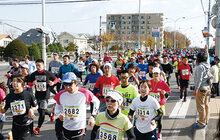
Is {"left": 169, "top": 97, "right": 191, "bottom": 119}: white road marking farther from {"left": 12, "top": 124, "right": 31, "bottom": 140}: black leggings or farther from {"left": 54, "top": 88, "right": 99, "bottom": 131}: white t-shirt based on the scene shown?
{"left": 12, "top": 124, "right": 31, "bottom": 140}: black leggings

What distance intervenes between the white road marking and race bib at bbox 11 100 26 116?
5.09 m

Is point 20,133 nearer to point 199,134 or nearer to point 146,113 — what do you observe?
point 146,113

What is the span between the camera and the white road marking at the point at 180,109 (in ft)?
26.6

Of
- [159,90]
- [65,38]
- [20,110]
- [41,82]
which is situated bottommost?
[20,110]

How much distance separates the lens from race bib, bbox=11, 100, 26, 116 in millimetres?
4512

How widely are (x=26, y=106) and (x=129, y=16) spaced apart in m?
124

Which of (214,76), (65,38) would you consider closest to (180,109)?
(214,76)

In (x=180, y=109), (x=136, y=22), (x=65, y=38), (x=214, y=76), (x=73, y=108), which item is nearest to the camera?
(x=73, y=108)

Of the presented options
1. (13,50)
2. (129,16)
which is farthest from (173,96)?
(129,16)

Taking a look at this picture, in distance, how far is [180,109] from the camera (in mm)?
8891

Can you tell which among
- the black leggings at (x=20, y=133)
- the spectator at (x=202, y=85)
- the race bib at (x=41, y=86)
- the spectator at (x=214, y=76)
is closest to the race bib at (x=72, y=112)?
the black leggings at (x=20, y=133)

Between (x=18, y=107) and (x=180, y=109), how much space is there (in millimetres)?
6194

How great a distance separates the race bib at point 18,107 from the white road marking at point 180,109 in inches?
200

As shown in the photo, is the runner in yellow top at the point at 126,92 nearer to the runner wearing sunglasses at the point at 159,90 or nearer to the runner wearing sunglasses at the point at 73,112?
the runner wearing sunglasses at the point at 159,90
